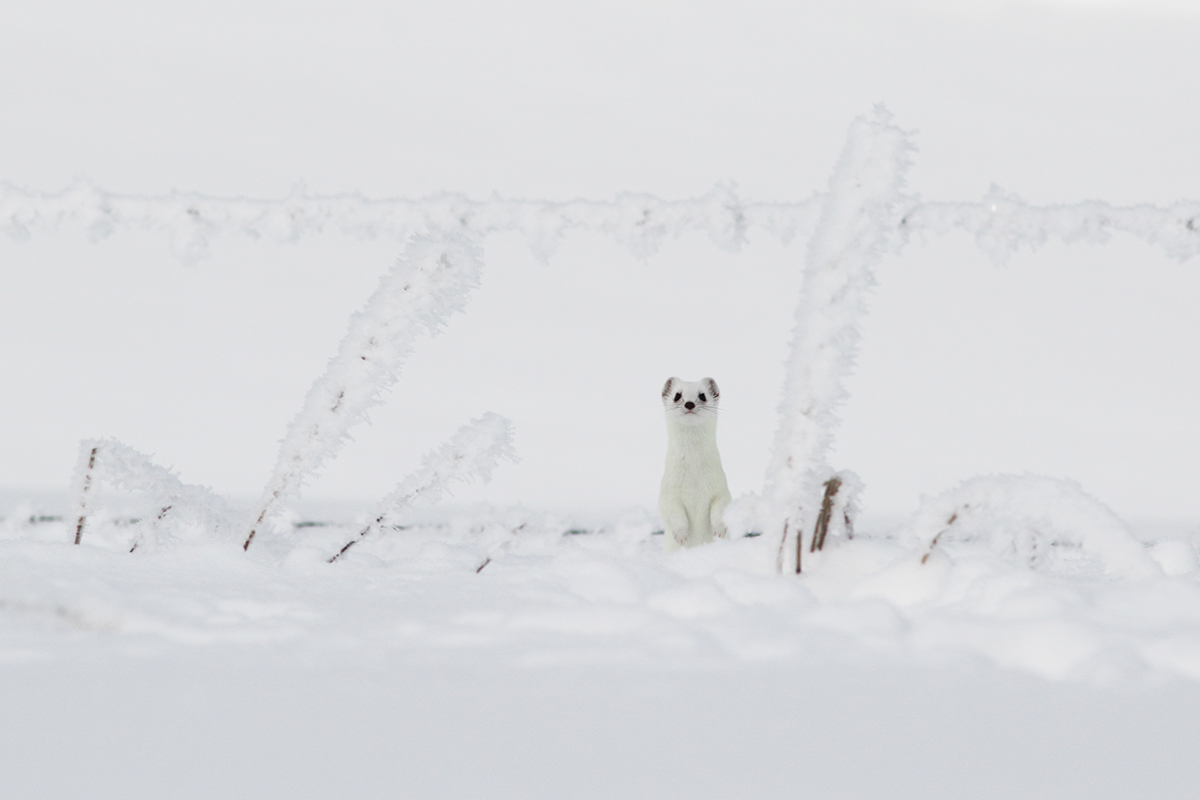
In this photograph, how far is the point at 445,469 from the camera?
5.66ft

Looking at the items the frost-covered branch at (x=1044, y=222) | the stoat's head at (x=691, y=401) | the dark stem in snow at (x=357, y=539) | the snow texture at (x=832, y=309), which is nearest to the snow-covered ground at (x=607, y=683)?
the snow texture at (x=832, y=309)

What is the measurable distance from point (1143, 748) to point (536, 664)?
51cm

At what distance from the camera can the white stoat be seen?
4.50 m

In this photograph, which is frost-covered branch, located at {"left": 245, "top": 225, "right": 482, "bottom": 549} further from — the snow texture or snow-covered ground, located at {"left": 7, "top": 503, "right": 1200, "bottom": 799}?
the snow texture

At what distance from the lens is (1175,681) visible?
0.91m

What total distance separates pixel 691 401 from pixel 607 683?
3790 millimetres

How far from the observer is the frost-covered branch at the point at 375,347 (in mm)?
1648

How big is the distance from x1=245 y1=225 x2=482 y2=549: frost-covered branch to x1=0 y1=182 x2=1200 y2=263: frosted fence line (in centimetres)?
10

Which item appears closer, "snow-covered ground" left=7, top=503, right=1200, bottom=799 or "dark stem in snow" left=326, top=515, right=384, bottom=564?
"snow-covered ground" left=7, top=503, right=1200, bottom=799

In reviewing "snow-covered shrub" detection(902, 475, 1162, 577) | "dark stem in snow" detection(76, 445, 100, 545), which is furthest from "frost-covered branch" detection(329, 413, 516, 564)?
"snow-covered shrub" detection(902, 475, 1162, 577)

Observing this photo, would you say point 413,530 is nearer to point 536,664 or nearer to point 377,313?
point 377,313

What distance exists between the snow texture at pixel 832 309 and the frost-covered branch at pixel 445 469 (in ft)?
1.80

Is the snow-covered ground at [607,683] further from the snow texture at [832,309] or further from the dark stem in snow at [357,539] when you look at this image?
the dark stem in snow at [357,539]

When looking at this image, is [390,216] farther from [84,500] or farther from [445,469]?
[84,500]
